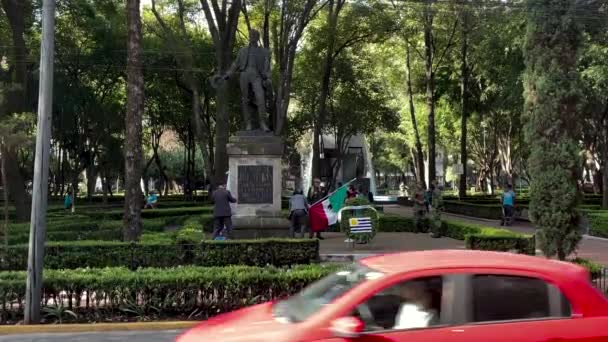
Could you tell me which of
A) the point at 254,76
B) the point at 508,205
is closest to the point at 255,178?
the point at 254,76

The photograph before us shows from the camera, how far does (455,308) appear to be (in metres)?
4.46

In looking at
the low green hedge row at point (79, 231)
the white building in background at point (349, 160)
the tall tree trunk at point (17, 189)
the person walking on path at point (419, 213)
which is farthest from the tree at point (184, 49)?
the white building in background at point (349, 160)

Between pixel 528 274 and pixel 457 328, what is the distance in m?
0.66

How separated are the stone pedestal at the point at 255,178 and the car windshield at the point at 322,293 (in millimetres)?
11504

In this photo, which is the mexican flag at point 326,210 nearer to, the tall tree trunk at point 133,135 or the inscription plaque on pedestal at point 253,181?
the inscription plaque on pedestal at point 253,181

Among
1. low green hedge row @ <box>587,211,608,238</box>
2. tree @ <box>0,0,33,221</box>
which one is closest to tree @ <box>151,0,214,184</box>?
tree @ <box>0,0,33,221</box>

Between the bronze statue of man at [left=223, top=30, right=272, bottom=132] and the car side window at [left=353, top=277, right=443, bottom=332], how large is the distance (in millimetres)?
13176

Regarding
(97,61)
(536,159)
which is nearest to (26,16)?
(97,61)

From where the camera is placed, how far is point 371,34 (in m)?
35.2

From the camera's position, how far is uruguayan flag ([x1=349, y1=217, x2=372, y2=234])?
56.2 ft

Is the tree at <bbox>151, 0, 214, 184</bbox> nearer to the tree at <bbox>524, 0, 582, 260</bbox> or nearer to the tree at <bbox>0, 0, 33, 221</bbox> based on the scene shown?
the tree at <bbox>0, 0, 33, 221</bbox>

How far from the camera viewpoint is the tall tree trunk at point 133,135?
14281 mm

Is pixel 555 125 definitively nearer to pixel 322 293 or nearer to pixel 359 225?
pixel 359 225

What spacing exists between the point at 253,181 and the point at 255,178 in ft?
0.30
